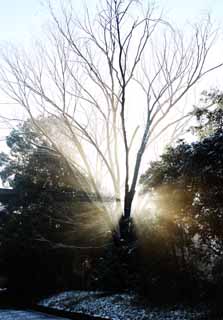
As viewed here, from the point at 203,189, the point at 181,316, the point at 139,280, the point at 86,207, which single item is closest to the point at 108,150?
the point at 86,207

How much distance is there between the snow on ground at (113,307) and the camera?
6203mm

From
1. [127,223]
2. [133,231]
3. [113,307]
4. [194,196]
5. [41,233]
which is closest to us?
[194,196]

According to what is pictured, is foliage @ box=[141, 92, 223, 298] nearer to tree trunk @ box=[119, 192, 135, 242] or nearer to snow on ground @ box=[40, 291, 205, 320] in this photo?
snow on ground @ box=[40, 291, 205, 320]

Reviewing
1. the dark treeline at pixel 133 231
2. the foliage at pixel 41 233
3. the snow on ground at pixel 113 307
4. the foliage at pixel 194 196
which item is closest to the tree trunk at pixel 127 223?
the dark treeline at pixel 133 231

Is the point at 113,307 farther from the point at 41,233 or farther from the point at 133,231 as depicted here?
the point at 41,233

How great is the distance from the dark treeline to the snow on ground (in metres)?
0.43

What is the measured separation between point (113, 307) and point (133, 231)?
2483 mm

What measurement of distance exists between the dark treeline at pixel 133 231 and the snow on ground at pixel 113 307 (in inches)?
17.1

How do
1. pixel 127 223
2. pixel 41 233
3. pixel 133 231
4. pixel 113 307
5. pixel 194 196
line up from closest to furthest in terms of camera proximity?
1. pixel 194 196
2. pixel 113 307
3. pixel 133 231
4. pixel 127 223
5. pixel 41 233

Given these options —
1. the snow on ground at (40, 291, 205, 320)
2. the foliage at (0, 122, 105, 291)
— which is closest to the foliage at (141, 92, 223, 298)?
the snow on ground at (40, 291, 205, 320)

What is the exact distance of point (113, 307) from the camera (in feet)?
25.8

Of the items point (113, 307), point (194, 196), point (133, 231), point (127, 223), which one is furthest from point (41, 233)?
point (194, 196)

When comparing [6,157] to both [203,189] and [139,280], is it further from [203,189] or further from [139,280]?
[203,189]

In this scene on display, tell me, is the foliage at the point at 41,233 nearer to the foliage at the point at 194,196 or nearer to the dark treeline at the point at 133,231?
the dark treeline at the point at 133,231
